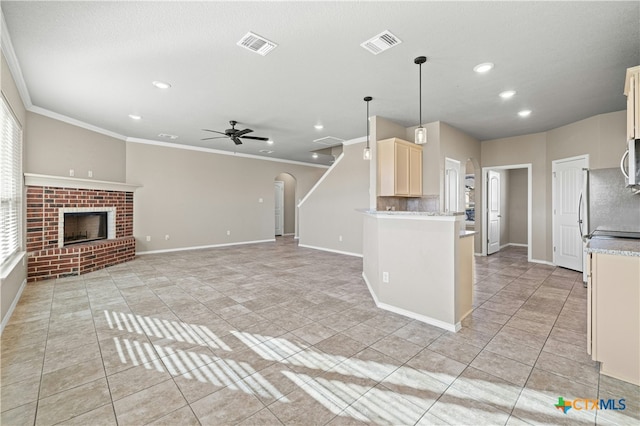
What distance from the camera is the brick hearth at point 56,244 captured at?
14.7ft

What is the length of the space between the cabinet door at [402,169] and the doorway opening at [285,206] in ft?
20.1

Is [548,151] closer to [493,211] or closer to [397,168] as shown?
[493,211]

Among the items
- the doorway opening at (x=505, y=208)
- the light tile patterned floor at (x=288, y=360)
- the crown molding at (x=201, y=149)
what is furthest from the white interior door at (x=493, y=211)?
the crown molding at (x=201, y=149)

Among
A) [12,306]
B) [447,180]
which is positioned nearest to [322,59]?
[447,180]

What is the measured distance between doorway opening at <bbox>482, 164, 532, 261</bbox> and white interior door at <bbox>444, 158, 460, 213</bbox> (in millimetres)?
1256

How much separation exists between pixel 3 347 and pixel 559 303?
228 inches

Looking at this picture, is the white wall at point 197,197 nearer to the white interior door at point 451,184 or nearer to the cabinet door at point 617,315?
the white interior door at point 451,184

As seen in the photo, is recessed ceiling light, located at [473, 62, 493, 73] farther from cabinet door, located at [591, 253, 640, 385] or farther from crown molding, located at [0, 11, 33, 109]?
crown molding, located at [0, 11, 33, 109]

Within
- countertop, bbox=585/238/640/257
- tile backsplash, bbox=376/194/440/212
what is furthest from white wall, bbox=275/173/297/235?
countertop, bbox=585/238/640/257

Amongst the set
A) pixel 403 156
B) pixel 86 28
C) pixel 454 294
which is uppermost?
pixel 86 28

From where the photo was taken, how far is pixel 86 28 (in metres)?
2.44

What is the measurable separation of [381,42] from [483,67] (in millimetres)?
1326

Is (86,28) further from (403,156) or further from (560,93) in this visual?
(560,93)

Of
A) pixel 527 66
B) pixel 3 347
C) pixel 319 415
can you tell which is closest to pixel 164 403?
pixel 319 415
